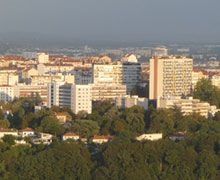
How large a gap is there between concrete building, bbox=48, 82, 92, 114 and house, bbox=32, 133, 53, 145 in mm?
3235

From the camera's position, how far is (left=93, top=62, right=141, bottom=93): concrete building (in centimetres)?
2373

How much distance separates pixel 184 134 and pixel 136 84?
7072 mm

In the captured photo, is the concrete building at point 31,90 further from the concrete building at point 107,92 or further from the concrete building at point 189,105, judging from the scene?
the concrete building at point 189,105

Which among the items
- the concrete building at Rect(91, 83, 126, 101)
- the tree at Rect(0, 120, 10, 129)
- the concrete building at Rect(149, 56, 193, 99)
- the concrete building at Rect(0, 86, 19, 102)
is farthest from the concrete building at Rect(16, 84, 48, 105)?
the tree at Rect(0, 120, 10, 129)

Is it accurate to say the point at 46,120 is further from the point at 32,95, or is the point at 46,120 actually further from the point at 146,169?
the point at 32,95

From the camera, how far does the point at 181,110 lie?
19812 millimetres

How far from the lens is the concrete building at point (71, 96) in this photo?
20047 mm

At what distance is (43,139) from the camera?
52.9ft

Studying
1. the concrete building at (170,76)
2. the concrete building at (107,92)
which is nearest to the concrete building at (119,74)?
the concrete building at (107,92)

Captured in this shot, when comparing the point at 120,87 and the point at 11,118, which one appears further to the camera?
the point at 120,87

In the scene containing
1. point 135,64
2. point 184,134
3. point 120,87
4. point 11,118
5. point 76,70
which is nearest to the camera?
point 184,134

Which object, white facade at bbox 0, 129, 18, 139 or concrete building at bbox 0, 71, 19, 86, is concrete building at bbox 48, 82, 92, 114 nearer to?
white facade at bbox 0, 129, 18, 139

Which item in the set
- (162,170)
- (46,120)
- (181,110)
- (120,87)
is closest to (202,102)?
(181,110)

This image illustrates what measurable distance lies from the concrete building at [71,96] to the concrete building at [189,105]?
1399 mm
